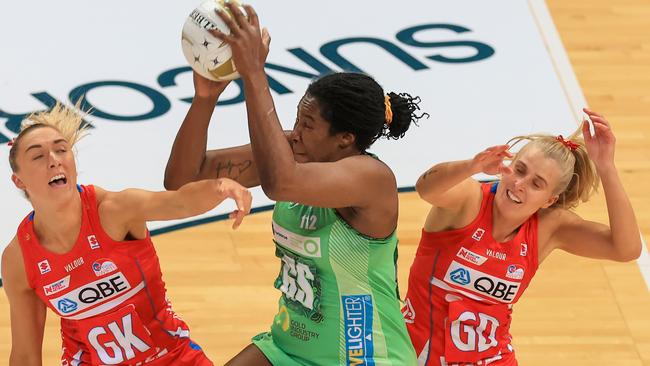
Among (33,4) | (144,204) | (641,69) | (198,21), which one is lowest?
(641,69)

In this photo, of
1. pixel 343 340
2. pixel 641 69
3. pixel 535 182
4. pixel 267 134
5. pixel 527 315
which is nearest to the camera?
pixel 267 134

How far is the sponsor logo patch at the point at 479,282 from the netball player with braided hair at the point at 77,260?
1.17 meters

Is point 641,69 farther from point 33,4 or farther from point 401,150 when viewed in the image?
point 33,4

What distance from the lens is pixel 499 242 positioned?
209 inches

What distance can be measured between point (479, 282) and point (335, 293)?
2.97 ft

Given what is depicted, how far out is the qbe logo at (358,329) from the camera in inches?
181

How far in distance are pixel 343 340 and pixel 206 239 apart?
264 centimetres

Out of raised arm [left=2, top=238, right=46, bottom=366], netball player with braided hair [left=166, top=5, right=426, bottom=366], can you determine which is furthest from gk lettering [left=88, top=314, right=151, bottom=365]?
netball player with braided hair [left=166, top=5, right=426, bottom=366]

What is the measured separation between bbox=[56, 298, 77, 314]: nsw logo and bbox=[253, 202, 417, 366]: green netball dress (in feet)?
2.67

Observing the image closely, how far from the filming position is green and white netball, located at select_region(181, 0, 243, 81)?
4.21 meters

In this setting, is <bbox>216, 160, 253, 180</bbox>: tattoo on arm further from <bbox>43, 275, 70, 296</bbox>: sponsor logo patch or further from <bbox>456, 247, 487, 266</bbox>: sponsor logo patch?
<bbox>456, 247, 487, 266</bbox>: sponsor logo patch

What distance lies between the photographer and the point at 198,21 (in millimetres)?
4289

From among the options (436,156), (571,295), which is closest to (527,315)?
(571,295)

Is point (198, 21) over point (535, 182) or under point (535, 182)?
over
